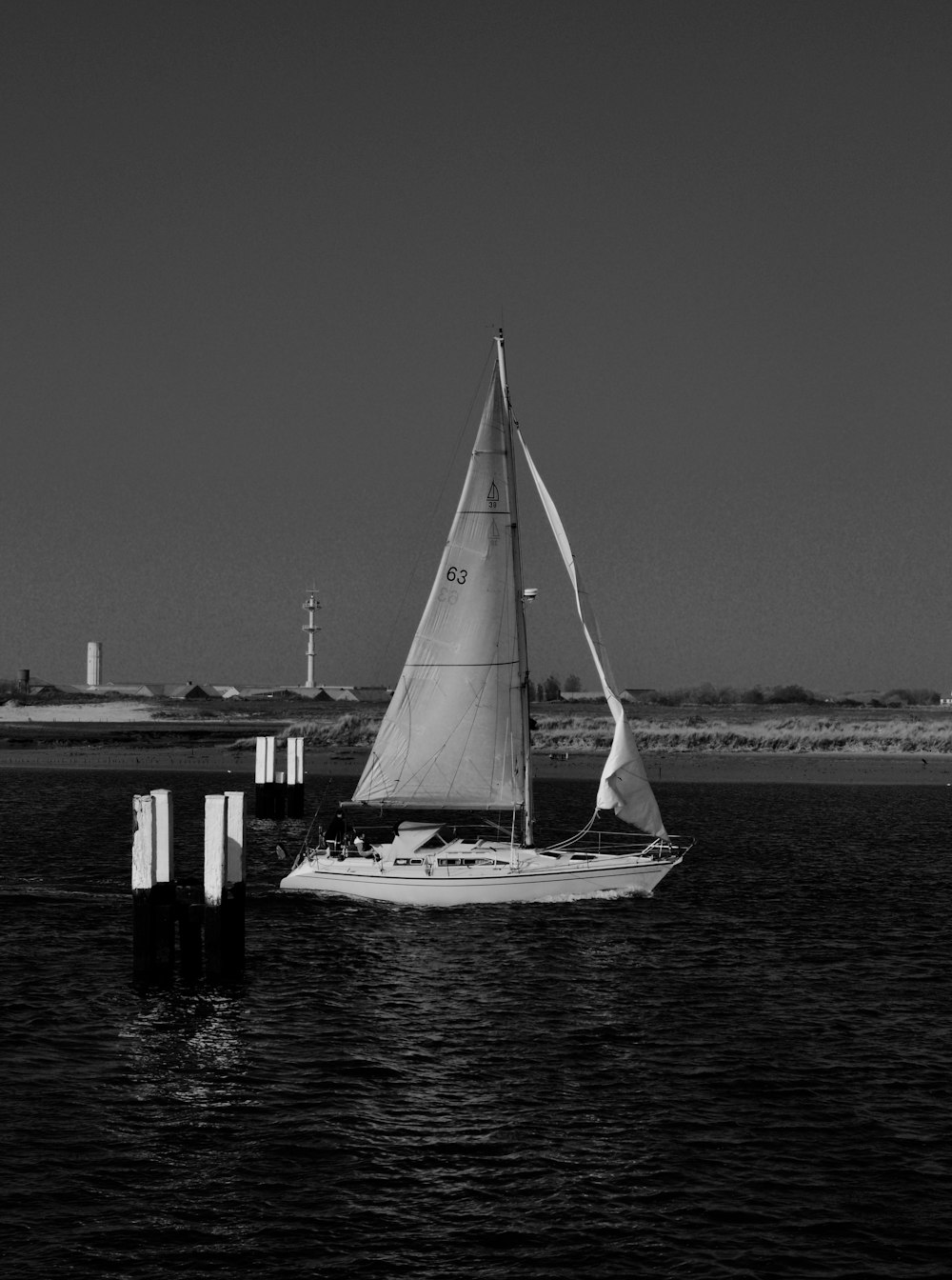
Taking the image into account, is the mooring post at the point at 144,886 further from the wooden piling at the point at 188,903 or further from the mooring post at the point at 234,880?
the mooring post at the point at 234,880

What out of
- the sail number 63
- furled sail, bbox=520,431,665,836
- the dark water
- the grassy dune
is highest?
the sail number 63

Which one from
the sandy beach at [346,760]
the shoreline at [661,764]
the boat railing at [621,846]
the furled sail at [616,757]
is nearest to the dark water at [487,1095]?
the boat railing at [621,846]

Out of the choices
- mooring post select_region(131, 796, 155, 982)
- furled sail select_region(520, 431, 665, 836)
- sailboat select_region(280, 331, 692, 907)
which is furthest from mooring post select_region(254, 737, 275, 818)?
mooring post select_region(131, 796, 155, 982)

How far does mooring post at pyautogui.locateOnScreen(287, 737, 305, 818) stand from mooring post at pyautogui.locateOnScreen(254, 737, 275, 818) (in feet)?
2.44

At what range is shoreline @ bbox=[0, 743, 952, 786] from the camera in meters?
83.5

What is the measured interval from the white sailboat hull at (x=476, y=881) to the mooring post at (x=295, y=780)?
986 inches

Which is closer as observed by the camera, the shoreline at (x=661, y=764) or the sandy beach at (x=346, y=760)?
the shoreline at (x=661, y=764)

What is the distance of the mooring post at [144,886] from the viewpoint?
2584 cm

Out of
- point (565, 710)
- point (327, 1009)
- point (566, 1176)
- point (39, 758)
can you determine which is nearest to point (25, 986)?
point (327, 1009)

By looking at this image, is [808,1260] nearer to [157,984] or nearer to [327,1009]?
[327,1009]

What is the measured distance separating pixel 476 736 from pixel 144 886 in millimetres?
11881

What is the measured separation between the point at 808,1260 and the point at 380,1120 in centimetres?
628

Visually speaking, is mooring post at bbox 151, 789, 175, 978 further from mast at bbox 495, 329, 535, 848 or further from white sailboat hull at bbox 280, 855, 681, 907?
mast at bbox 495, 329, 535, 848

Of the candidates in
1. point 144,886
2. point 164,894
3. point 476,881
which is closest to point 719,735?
point 476,881
